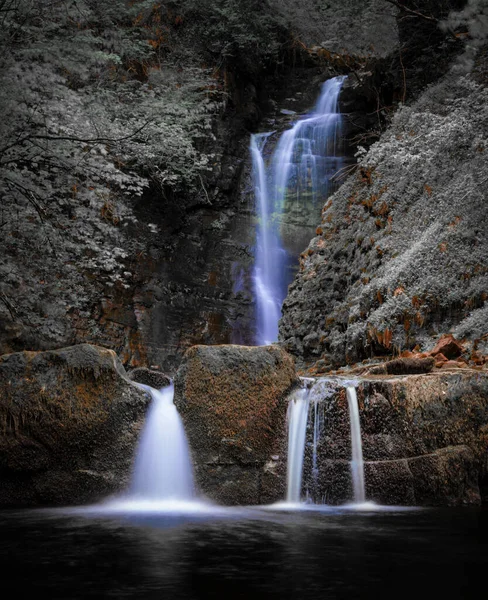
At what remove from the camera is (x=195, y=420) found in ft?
23.4

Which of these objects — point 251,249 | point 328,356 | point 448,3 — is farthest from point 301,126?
point 328,356

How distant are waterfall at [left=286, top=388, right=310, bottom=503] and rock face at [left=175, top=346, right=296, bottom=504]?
0.28 ft

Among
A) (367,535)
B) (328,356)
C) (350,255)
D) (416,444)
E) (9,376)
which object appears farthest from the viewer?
(350,255)

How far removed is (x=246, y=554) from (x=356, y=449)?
2829mm

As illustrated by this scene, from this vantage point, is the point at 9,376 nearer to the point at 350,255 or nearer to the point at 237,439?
the point at 237,439

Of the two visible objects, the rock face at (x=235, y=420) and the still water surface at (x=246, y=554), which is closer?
the still water surface at (x=246, y=554)

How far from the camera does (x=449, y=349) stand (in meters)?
8.42

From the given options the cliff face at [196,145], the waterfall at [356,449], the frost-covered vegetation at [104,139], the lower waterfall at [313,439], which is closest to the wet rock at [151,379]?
the lower waterfall at [313,439]

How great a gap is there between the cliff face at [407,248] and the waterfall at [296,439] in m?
3.00

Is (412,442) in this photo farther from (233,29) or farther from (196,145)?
(233,29)

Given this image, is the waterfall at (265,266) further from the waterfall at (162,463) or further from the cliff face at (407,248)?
the waterfall at (162,463)

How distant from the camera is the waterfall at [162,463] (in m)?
7.09

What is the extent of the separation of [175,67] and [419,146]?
12.1 meters

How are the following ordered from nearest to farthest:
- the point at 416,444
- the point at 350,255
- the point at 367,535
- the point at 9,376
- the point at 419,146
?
the point at 367,535
the point at 416,444
the point at 9,376
the point at 419,146
the point at 350,255
